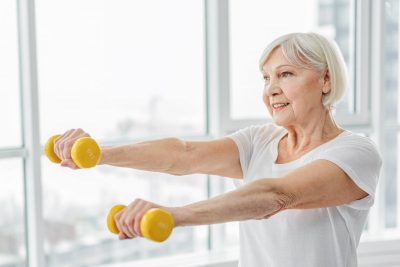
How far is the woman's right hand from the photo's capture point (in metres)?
1.60

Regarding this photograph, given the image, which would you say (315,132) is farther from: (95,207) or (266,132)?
(95,207)

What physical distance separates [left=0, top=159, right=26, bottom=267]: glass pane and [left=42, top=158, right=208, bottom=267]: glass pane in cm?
10

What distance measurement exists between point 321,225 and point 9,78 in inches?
51.5

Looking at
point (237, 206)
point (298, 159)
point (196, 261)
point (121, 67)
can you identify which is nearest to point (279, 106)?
point (298, 159)

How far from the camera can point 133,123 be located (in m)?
2.78

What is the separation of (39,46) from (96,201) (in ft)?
2.14

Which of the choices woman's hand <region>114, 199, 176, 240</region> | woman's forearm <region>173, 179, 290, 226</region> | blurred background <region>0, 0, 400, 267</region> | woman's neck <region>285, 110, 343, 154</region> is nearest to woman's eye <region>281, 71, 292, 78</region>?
woman's neck <region>285, 110, 343, 154</region>

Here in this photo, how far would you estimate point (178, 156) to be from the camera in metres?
1.89

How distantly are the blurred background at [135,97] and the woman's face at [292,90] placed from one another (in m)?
0.98

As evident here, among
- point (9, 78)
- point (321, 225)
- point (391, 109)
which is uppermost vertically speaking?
point (9, 78)

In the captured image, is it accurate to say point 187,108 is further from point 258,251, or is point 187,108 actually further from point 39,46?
point 258,251

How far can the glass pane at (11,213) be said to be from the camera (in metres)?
2.49

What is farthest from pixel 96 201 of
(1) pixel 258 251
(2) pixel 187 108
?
(1) pixel 258 251

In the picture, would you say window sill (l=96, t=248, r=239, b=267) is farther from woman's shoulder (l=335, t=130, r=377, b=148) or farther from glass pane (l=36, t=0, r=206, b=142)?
woman's shoulder (l=335, t=130, r=377, b=148)
